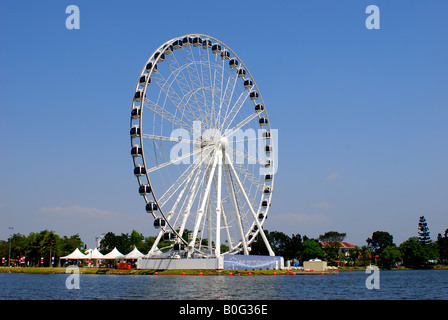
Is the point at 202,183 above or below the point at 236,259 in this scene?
above

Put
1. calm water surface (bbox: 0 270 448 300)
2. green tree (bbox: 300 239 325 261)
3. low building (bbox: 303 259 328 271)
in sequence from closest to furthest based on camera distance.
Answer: calm water surface (bbox: 0 270 448 300) < low building (bbox: 303 259 328 271) < green tree (bbox: 300 239 325 261)

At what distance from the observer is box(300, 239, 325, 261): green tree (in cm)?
13000

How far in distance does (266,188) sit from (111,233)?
10115cm

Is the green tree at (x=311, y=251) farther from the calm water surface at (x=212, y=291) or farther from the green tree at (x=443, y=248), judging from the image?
the calm water surface at (x=212, y=291)

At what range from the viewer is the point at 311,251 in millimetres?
129750

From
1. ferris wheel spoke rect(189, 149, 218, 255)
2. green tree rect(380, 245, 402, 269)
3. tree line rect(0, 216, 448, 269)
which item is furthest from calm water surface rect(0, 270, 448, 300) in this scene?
green tree rect(380, 245, 402, 269)

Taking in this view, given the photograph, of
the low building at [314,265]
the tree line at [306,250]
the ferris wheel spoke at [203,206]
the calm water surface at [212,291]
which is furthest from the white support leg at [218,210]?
the tree line at [306,250]

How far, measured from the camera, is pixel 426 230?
159625 mm

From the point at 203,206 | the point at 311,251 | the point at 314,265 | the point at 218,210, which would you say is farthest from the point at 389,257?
the point at 203,206

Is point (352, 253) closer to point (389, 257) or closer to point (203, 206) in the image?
point (389, 257)

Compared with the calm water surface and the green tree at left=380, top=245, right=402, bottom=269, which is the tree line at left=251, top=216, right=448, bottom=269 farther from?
the calm water surface
